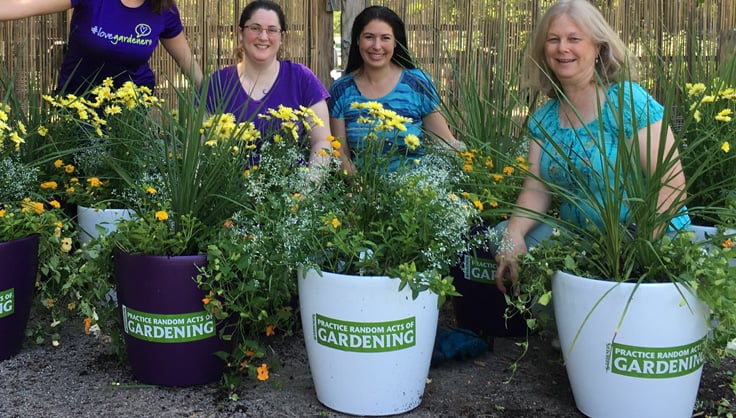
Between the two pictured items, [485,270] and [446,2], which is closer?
[485,270]

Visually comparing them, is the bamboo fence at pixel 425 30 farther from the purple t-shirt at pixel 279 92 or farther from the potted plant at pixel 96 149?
the potted plant at pixel 96 149

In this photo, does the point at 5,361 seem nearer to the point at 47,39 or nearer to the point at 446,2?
the point at 47,39

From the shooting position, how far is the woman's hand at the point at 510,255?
87.5 inches

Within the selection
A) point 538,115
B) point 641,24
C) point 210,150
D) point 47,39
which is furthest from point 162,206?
point 641,24

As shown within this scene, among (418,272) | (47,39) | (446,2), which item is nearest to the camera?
(418,272)

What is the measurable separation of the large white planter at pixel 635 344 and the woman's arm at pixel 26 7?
225cm

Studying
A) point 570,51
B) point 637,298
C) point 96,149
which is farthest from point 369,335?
point 96,149

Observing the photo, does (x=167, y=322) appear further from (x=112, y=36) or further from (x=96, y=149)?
(x=112, y=36)

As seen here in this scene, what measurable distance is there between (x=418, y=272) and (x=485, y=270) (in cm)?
66

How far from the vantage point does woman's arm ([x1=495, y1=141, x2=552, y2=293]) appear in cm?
224

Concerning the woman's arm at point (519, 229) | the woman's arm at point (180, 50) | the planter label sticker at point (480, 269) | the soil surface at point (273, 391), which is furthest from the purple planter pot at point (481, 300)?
the woman's arm at point (180, 50)

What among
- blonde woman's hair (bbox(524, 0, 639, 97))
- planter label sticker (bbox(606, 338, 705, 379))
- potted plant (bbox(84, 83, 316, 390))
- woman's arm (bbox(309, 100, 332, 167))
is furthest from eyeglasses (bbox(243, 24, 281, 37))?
planter label sticker (bbox(606, 338, 705, 379))

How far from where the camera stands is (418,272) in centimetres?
200

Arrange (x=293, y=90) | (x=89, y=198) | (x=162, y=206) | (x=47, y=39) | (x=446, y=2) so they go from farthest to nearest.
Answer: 1. (x=446, y=2)
2. (x=47, y=39)
3. (x=293, y=90)
4. (x=89, y=198)
5. (x=162, y=206)
